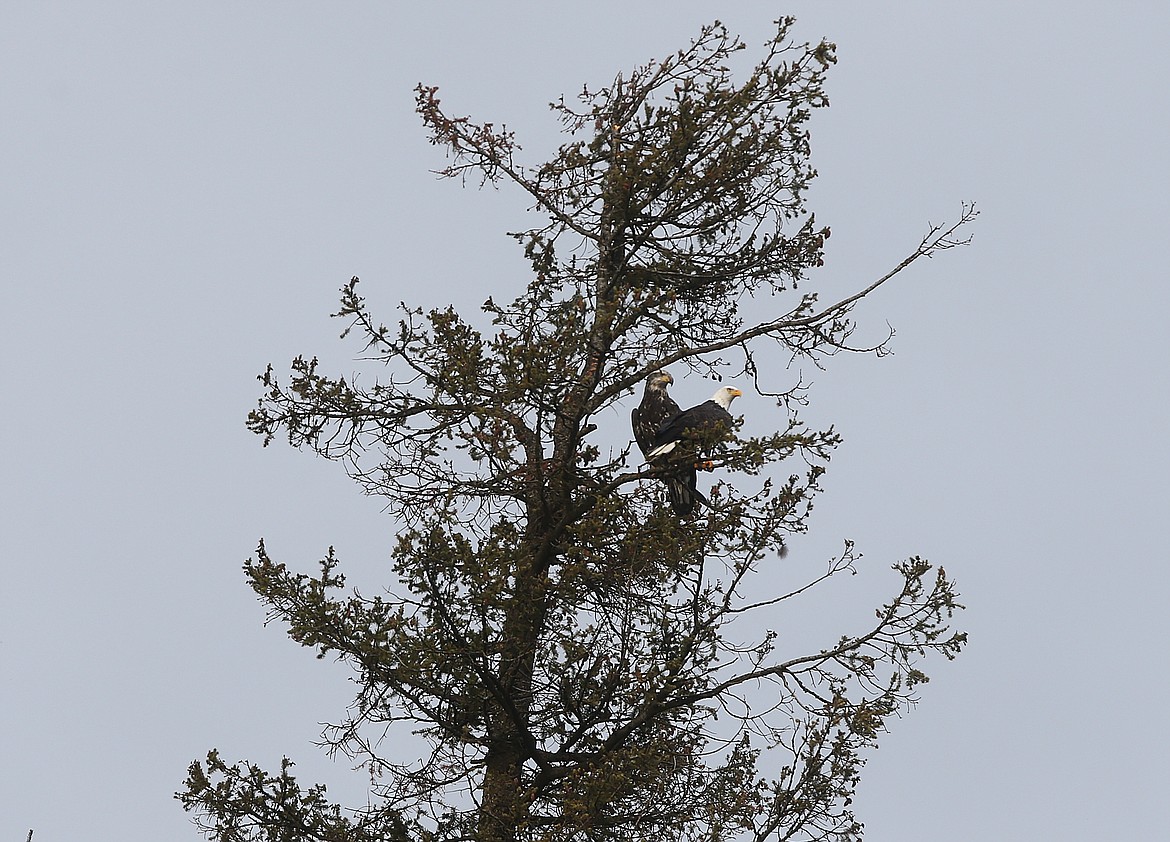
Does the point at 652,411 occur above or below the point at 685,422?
above

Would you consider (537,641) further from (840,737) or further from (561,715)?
(840,737)

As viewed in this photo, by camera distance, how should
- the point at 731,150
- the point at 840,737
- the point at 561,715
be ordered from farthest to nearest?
Answer: the point at 731,150, the point at 561,715, the point at 840,737

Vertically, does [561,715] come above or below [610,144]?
below

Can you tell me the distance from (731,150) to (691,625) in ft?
15.3

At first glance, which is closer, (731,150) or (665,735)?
(665,735)

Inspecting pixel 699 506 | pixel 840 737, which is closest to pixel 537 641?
pixel 699 506

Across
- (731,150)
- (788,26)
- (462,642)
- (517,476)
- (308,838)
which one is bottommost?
(308,838)

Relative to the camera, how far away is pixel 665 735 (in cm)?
1412

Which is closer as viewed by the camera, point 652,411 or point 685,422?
point 685,422

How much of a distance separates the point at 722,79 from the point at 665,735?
20.5 feet

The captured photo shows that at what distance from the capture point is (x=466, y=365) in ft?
45.8

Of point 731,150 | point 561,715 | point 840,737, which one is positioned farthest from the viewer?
point 731,150

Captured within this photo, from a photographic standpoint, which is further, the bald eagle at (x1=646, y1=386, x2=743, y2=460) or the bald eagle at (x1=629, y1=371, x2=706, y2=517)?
the bald eagle at (x1=629, y1=371, x2=706, y2=517)

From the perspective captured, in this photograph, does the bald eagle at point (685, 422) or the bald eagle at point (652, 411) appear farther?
the bald eagle at point (652, 411)
